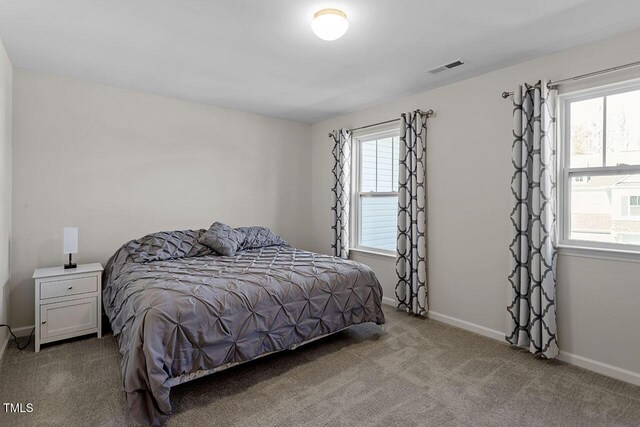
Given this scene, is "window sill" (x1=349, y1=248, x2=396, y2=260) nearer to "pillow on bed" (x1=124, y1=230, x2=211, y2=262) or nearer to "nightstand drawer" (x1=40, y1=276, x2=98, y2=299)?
"pillow on bed" (x1=124, y1=230, x2=211, y2=262)

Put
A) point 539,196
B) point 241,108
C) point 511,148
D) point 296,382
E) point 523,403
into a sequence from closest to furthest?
point 523,403 → point 296,382 → point 539,196 → point 511,148 → point 241,108

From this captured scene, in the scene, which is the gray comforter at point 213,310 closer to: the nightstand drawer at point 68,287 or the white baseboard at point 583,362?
the nightstand drawer at point 68,287

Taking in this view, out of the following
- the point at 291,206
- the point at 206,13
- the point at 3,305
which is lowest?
the point at 3,305

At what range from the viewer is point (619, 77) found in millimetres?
2389

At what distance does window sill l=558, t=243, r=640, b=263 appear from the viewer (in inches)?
92.5

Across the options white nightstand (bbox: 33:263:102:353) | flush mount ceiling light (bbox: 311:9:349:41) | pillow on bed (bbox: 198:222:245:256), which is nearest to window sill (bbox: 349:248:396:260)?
pillow on bed (bbox: 198:222:245:256)

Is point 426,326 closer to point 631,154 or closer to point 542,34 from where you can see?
point 631,154

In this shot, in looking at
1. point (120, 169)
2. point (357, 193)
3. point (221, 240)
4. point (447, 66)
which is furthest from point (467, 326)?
point (120, 169)

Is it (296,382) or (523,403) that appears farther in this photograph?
(296,382)

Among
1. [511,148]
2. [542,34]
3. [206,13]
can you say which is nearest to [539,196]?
[511,148]

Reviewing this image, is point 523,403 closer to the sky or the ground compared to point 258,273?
closer to the ground

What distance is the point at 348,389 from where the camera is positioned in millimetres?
2230

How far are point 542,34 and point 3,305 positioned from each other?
15.4 feet

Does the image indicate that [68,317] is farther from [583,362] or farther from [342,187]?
[583,362]
